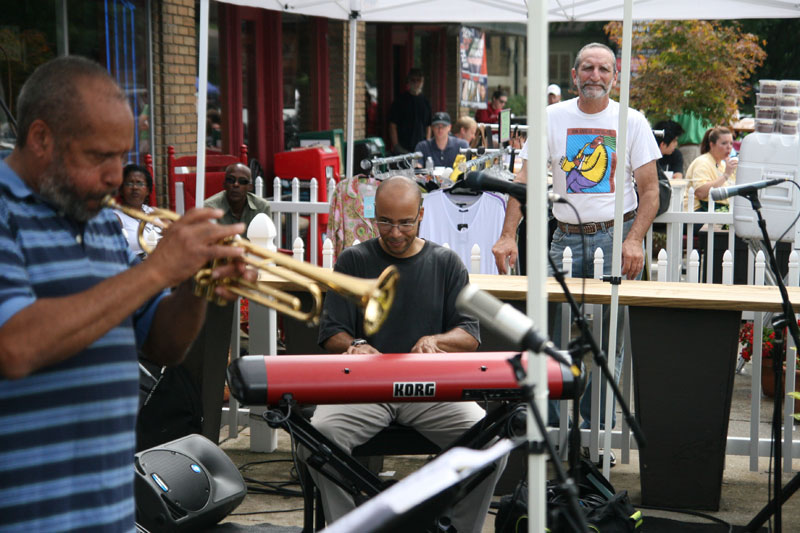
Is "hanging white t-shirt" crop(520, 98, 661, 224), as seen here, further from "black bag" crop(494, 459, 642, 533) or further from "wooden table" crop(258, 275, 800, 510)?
"black bag" crop(494, 459, 642, 533)

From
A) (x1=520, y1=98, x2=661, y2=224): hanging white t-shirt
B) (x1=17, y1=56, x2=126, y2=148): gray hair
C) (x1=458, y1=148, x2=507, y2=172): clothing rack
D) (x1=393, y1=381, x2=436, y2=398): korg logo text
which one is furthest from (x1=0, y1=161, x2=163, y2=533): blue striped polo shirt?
(x1=458, y1=148, x2=507, y2=172): clothing rack

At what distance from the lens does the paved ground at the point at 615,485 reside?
15.1 ft

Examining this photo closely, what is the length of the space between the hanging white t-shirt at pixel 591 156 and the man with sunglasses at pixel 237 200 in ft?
8.58

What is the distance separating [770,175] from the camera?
21.9ft

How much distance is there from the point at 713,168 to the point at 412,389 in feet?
24.6

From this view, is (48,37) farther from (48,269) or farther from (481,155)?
(48,269)

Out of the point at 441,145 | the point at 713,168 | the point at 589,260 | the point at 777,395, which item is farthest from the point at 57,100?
the point at 713,168

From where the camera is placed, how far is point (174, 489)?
3.97 meters

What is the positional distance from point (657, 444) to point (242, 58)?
8.25m

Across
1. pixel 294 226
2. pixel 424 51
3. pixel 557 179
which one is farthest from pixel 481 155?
pixel 424 51

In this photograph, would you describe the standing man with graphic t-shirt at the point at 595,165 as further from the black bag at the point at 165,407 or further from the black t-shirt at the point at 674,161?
the black t-shirt at the point at 674,161

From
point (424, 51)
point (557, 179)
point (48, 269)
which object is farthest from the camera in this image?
point (424, 51)

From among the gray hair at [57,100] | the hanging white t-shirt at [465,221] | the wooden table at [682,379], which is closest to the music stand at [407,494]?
the gray hair at [57,100]

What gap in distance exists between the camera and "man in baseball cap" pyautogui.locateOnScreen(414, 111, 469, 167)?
10.4 meters
